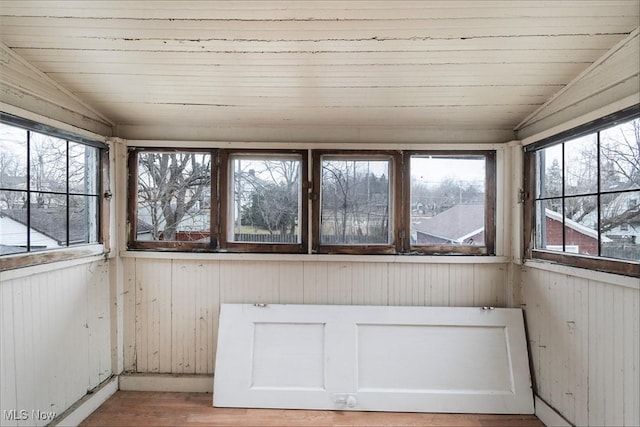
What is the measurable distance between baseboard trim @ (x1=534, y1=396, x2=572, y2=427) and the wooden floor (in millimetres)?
41

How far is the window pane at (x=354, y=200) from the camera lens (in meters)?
2.28

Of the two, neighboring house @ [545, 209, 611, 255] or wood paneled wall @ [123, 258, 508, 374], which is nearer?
neighboring house @ [545, 209, 611, 255]

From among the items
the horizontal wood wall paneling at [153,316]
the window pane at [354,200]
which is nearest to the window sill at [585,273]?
the window pane at [354,200]

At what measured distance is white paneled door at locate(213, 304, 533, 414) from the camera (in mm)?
2027

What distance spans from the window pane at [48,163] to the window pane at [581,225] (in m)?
2.88

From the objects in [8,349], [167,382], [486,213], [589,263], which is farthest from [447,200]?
[8,349]

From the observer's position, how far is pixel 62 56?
160cm

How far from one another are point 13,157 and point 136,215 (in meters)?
0.78

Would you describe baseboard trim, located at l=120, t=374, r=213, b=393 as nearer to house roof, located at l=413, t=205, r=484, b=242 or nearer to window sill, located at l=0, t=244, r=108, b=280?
window sill, located at l=0, t=244, r=108, b=280

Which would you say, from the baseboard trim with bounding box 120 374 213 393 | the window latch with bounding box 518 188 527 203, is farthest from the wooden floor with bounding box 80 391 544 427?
the window latch with bounding box 518 188 527 203

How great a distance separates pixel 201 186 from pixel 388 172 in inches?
51.2

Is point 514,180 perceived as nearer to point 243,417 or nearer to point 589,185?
point 589,185

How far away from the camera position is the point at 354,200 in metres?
2.28

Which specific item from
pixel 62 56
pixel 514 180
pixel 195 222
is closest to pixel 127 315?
pixel 195 222
